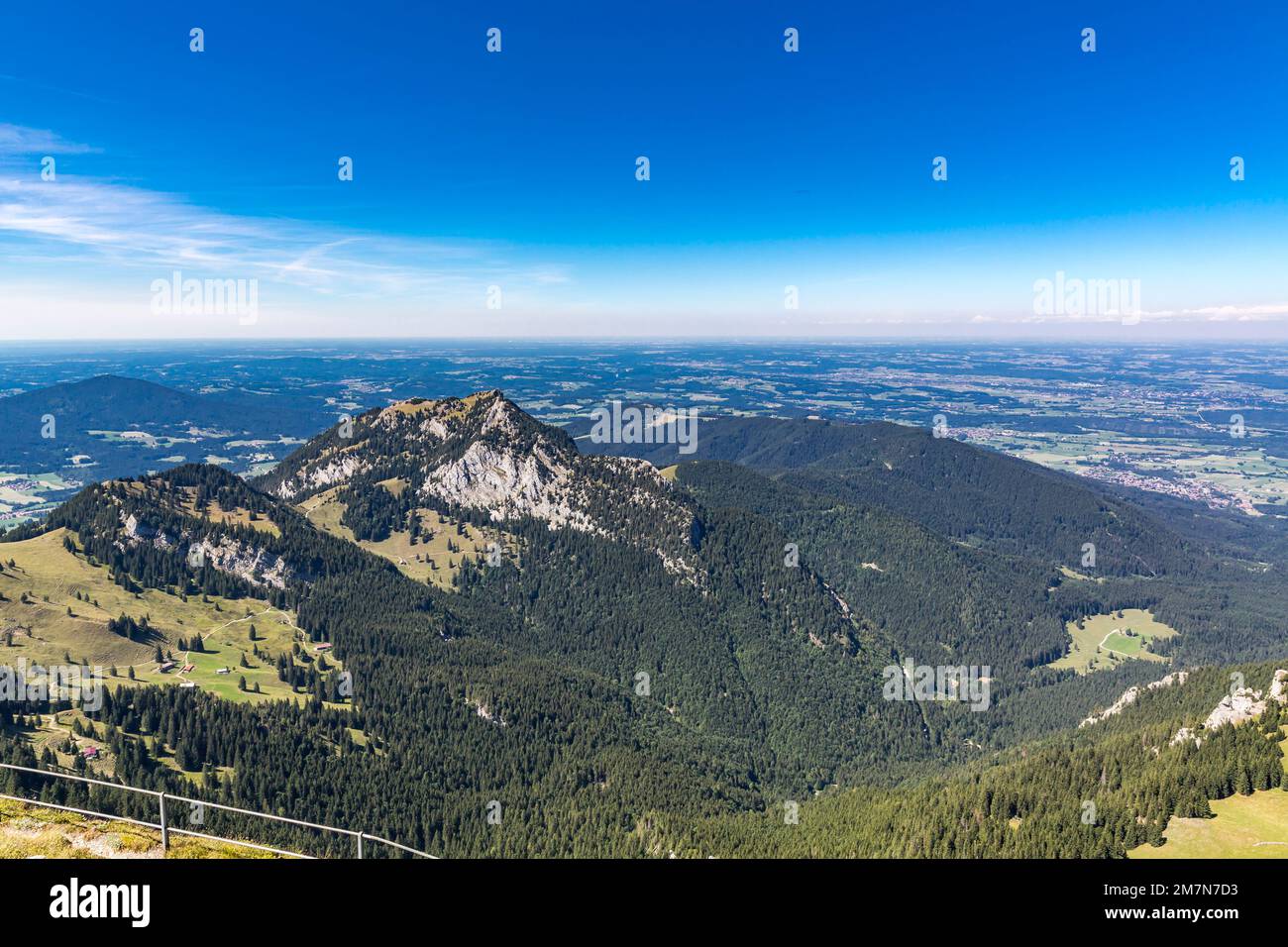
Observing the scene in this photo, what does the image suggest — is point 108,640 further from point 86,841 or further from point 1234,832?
point 1234,832

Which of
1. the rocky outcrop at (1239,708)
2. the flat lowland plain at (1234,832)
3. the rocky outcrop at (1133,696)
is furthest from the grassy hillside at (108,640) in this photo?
the rocky outcrop at (1133,696)

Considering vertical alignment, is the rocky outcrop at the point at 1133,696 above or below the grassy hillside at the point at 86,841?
below

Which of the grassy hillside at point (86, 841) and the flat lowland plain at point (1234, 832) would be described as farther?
the flat lowland plain at point (1234, 832)
